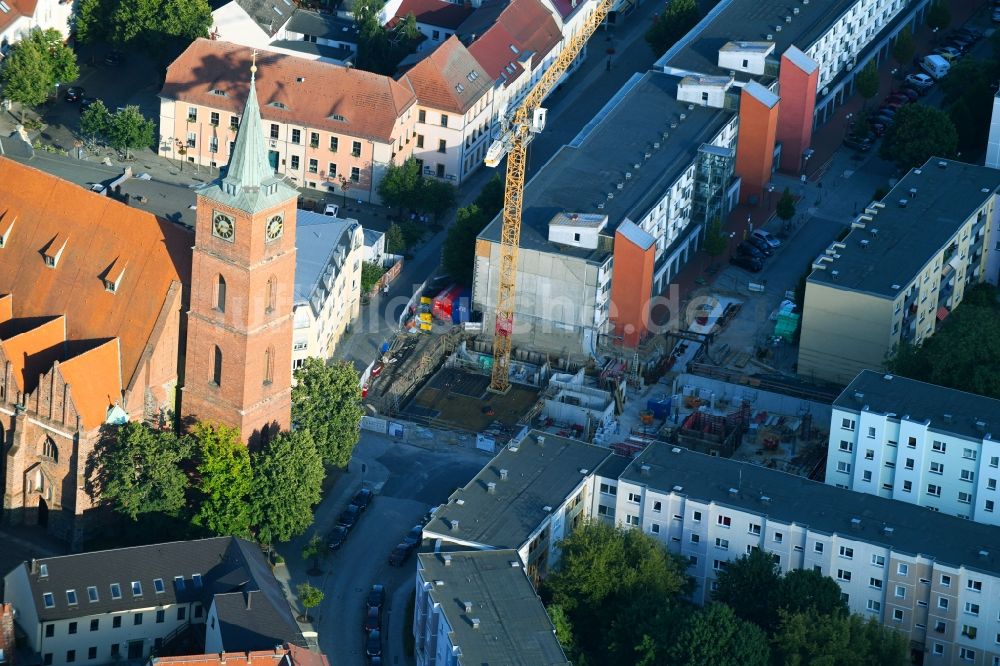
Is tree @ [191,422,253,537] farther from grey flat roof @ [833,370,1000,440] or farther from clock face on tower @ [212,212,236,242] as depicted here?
grey flat roof @ [833,370,1000,440]

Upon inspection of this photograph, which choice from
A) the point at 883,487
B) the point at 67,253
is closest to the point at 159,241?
the point at 67,253

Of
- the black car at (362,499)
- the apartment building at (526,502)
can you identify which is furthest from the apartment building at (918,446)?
the black car at (362,499)

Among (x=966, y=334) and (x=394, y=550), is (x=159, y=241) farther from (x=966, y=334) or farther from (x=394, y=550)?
(x=966, y=334)

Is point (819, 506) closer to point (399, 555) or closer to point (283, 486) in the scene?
point (399, 555)

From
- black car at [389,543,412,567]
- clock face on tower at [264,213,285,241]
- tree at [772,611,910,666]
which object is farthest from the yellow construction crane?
tree at [772,611,910,666]

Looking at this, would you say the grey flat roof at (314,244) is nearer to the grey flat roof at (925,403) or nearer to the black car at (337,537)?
the black car at (337,537)
